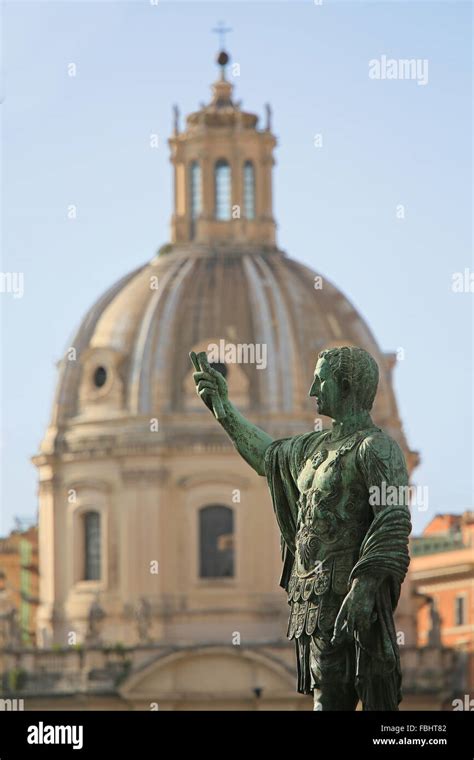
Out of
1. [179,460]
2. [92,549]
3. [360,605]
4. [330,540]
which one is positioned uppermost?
[179,460]

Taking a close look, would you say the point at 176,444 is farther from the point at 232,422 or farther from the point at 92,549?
the point at 232,422

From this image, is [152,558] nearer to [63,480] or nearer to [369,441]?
[63,480]

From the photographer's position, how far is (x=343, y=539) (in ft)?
43.2

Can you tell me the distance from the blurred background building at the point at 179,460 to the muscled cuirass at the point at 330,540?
79721 millimetres

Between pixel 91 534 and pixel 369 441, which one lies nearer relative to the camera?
pixel 369 441

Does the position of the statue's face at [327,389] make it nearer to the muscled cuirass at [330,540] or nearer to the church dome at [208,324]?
the muscled cuirass at [330,540]

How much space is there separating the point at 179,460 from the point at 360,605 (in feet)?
274

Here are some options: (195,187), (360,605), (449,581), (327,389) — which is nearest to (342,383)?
(327,389)

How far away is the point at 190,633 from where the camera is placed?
314 feet

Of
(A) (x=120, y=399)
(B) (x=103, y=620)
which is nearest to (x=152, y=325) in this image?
(A) (x=120, y=399)

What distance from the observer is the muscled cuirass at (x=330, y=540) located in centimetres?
1313

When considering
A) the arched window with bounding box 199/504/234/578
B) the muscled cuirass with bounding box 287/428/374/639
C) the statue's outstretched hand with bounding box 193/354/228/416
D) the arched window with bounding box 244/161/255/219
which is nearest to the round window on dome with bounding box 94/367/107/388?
the arched window with bounding box 199/504/234/578

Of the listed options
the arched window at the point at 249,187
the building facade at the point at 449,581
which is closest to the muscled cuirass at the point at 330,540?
the building facade at the point at 449,581
